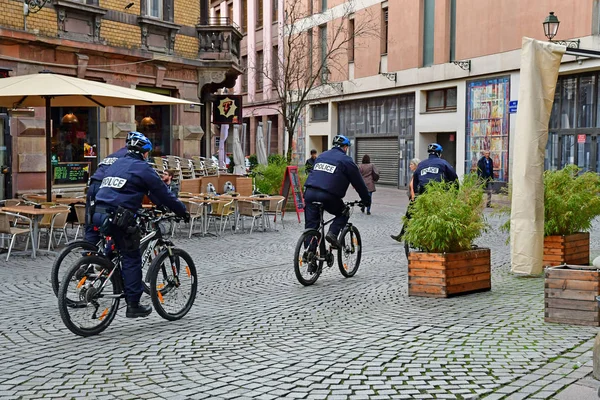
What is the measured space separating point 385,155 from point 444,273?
2705 cm

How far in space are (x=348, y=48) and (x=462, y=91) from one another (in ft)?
30.5

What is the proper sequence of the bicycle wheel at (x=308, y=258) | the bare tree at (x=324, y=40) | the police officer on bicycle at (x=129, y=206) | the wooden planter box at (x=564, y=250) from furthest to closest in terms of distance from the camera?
the bare tree at (x=324, y=40) → the wooden planter box at (x=564, y=250) → the bicycle wheel at (x=308, y=258) → the police officer on bicycle at (x=129, y=206)

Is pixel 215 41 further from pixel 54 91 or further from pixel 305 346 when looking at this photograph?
pixel 305 346

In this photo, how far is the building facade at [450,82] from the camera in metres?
24.0

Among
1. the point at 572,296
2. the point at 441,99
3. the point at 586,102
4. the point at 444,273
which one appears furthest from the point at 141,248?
the point at 441,99

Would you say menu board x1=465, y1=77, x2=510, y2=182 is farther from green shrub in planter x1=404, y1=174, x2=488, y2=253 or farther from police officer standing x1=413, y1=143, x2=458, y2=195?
green shrub in planter x1=404, y1=174, x2=488, y2=253

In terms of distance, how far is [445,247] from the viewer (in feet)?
27.8

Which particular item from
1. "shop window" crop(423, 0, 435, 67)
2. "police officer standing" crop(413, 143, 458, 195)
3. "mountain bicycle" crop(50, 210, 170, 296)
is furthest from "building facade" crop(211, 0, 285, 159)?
"mountain bicycle" crop(50, 210, 170, 296)

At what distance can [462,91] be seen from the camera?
2877 centimetres

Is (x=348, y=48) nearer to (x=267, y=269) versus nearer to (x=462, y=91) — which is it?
(x=462, y=91)

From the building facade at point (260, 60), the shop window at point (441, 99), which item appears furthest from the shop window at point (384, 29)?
the building facade at point (260, 60)

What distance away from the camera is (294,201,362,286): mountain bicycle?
9273 mm

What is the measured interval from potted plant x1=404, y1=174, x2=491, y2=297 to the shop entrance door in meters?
11.3

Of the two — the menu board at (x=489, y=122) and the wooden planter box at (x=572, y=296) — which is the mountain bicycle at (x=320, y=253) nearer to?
Answer: the wooden planter box at (x=572, y=296)
